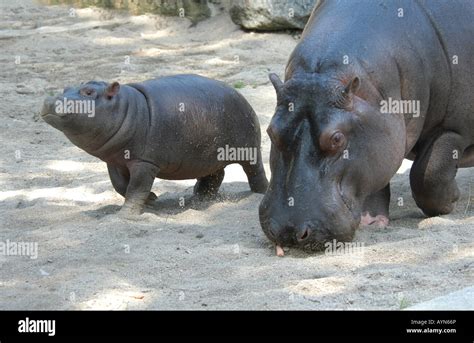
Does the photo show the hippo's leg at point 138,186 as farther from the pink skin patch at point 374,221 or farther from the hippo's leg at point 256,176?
the pink skin patch at point 374,221

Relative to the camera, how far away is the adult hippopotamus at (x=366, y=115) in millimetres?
4535

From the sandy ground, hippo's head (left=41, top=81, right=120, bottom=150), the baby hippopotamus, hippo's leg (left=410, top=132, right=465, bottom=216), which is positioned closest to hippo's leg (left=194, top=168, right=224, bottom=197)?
the baby hippopotamus

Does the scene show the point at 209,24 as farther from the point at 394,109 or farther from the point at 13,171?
the point at 394,109

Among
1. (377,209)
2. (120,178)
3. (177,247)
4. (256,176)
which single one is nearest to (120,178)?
(120,178)

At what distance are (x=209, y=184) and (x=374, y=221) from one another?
1.39 metres

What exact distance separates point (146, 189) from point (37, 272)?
4.29 ft

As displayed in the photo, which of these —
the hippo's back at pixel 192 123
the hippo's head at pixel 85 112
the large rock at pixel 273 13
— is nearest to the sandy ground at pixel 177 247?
the hippo's back at pixel 192 123

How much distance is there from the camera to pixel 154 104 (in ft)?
19.1

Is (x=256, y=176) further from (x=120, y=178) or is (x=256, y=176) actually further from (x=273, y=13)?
(x=273, y=13)

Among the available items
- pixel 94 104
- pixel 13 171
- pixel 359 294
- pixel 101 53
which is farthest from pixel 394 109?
pixel 101 53
